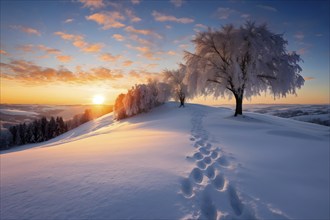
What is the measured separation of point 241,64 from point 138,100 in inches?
661

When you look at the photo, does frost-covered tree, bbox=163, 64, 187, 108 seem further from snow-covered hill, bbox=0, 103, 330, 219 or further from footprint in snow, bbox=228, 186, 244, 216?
footprint in snow, bbox=228, 186, 244, 216

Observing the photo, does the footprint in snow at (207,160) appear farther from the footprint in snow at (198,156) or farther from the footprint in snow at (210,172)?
the footprint in snow at (210,172)

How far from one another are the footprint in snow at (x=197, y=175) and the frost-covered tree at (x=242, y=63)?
11.8m

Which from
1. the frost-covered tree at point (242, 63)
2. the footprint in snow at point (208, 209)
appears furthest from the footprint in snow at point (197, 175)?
the frost-covered tree at point (242, 63)

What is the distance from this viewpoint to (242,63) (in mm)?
15555

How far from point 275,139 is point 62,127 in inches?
2883

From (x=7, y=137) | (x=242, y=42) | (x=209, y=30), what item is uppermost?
(x=209, y=30)

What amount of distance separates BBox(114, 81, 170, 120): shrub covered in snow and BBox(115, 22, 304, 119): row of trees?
1187 centimetres

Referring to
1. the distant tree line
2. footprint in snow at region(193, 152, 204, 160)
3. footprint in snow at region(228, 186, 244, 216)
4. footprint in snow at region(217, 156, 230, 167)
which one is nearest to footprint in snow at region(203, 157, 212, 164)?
footprint in snow at region(193, 152, 204, 160)

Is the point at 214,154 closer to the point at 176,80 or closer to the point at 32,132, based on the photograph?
the point at 176,80

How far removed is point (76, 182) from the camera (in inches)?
133

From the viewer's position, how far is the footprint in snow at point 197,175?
389 centimetres

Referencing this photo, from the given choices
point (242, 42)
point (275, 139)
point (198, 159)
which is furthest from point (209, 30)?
point (198, 159)

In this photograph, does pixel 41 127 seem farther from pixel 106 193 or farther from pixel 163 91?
pixel 106 193
